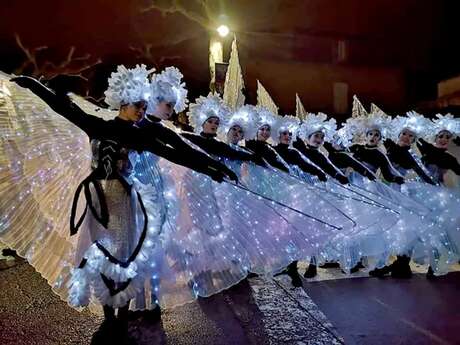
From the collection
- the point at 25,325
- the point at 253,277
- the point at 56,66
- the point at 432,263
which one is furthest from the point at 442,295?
the point at 56,66

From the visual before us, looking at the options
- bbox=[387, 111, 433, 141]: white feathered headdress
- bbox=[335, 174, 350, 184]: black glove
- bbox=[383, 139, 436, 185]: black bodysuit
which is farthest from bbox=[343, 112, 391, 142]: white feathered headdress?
bbox=[335, 174, 350, 184]: black glove

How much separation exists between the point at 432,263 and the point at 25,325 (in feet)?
17.7

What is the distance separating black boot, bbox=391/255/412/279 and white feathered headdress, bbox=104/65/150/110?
15.6 feet

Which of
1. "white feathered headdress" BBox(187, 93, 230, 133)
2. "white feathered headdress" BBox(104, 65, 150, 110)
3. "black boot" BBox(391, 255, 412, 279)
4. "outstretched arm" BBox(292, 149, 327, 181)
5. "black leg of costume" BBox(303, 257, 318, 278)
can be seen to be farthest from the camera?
"black boot" BBox(391, 255, 412, 279)

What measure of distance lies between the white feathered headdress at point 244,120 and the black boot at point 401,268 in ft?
9.47

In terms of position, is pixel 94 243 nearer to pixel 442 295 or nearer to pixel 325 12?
pixel 442 295

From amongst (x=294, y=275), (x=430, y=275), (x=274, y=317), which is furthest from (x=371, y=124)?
(x=274, y=317)

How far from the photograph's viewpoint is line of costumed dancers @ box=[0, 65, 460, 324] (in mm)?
3379

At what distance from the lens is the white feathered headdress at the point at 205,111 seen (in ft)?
18.5

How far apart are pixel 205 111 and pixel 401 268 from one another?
12.2ft

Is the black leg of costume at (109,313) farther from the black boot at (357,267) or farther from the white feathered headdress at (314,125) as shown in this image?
the white feathered headdress at (314,125)

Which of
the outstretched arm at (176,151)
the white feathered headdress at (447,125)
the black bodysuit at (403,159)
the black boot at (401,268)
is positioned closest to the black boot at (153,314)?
the outstretched arm at (176,151)

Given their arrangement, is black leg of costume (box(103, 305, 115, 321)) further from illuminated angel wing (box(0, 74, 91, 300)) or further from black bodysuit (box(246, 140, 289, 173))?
black bodysuit (box(246, 140, 289, 173))

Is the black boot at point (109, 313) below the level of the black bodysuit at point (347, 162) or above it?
below
